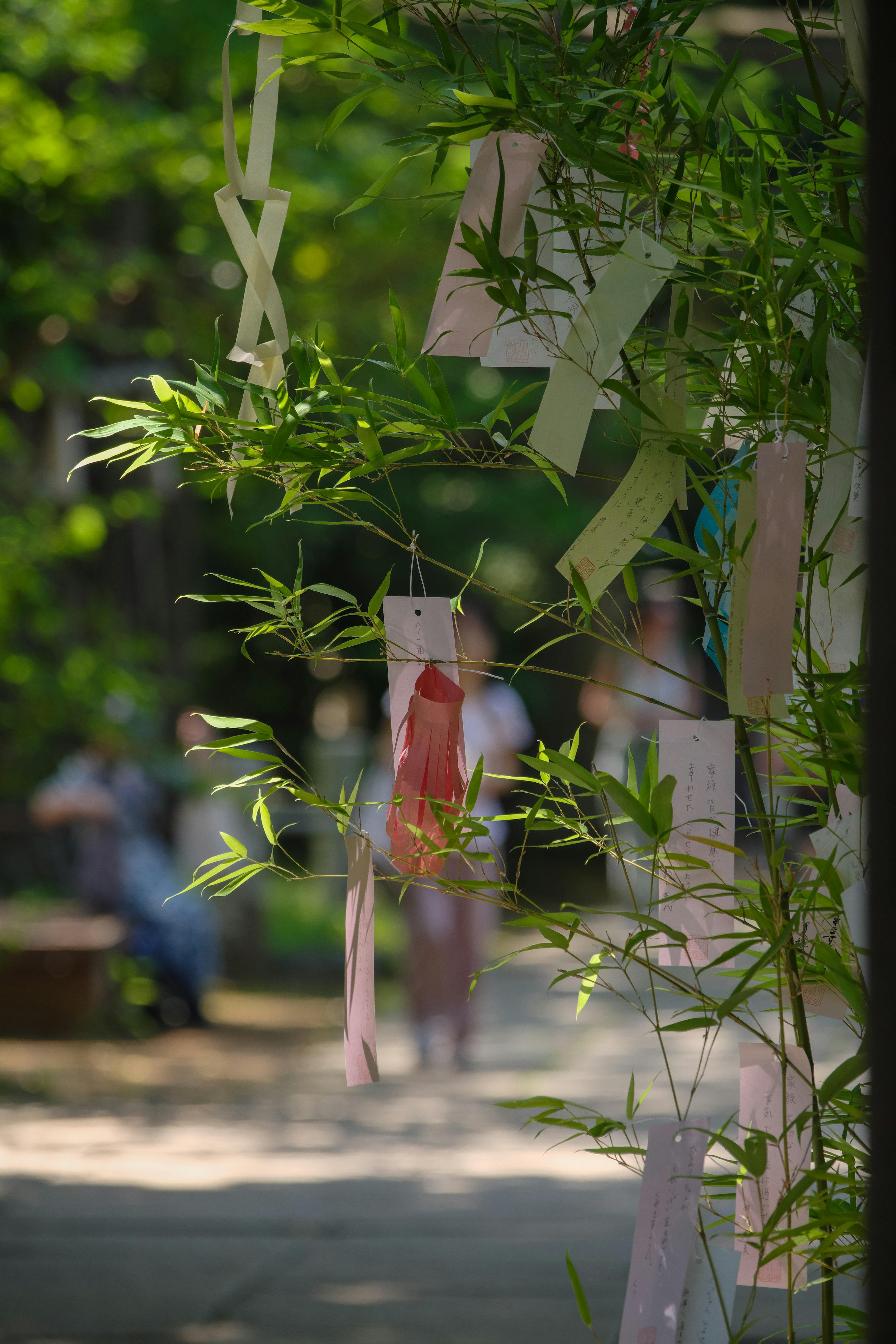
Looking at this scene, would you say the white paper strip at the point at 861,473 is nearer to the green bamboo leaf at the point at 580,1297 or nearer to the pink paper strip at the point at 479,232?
the pink paper strip at the point at 479,232

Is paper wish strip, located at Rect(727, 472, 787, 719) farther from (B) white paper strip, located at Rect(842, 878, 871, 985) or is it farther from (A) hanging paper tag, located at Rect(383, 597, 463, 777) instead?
(A) hanging paper tag, located at Rect(383, 597, 463, 777)

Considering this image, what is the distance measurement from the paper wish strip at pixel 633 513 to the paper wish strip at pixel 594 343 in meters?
0.06

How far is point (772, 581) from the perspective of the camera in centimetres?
110

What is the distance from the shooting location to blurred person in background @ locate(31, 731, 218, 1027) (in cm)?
624

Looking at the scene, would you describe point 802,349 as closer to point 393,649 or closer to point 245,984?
point 393,649

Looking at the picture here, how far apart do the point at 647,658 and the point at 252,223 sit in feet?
20.0

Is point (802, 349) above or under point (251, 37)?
under

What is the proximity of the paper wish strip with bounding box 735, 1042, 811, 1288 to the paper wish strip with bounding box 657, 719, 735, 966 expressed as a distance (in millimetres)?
109

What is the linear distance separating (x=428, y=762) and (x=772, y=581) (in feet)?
1.22

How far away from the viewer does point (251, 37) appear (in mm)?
6445

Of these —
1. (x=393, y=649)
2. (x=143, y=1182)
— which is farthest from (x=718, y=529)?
(x=143, y=1182)

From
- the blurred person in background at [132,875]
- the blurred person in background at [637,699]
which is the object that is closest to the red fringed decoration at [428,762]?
the blurred person in background at [637,699]

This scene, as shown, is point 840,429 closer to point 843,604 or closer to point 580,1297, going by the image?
point 843,604

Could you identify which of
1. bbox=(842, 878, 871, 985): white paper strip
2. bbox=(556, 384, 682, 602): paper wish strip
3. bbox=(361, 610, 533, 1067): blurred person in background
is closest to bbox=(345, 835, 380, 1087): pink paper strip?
bbox=(556, 384, 682, 602): paper wish strip
